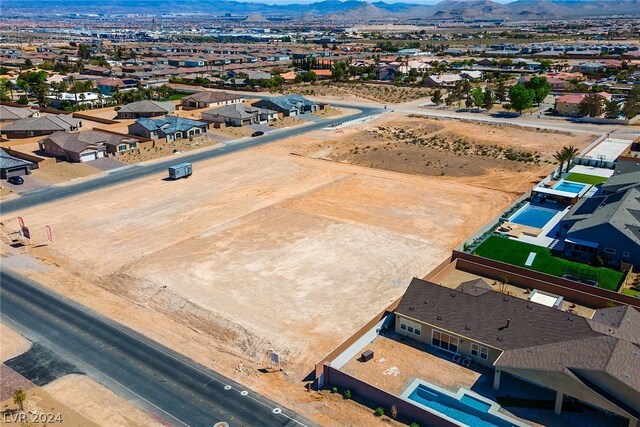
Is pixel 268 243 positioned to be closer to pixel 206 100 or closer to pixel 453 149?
pixel 453 149

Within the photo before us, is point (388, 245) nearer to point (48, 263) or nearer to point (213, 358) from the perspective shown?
point (213, 358)

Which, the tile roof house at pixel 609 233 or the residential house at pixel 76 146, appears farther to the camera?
the residential house at pixel 76 146

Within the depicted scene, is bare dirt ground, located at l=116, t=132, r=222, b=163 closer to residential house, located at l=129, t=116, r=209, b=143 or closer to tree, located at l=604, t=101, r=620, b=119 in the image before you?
residential house, located at l=129, t=116, r=209, b=143

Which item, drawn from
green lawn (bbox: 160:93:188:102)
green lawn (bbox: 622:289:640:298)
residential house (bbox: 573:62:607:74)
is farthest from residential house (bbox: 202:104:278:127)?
residential house (bbox: 573:62:607:74)

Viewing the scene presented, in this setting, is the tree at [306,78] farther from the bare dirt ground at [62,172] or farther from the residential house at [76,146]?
the bare dirt ground at [62,172]

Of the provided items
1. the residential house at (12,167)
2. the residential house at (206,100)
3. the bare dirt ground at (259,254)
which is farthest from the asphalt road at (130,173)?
the residential house at (206,100)
